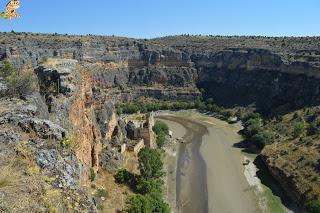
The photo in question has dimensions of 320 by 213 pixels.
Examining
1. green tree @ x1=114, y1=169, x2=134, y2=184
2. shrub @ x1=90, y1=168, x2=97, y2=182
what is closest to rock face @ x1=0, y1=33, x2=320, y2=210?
shrub @ x1=90, y1=168, x2=97, y2=182

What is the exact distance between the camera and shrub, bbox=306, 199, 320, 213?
3856 centimetres

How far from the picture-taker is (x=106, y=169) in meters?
42.5

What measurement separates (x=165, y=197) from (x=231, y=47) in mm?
73419

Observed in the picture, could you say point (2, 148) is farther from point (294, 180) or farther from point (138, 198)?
point (294, 180)

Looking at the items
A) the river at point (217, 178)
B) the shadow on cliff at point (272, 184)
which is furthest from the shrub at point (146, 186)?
the shadow on cliff at point (272, 184)

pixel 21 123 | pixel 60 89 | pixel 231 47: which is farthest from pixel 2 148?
pixel 231 47

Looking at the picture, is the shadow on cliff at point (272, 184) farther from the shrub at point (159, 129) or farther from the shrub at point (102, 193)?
the shrub at point (102, 193)

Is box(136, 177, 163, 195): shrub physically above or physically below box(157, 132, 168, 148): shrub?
above

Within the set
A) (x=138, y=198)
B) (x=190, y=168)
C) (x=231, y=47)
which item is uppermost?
(x=231, y=47)

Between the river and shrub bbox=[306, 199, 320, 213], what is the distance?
8.13 ft

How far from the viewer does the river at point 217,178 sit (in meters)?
43.0

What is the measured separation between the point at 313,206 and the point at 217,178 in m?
14.3

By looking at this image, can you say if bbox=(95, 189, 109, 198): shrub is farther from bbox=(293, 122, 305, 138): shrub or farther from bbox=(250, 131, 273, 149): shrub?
bbox=(293, 122, 305, 138): shrub

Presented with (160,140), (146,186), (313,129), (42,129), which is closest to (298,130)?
(313,129)
